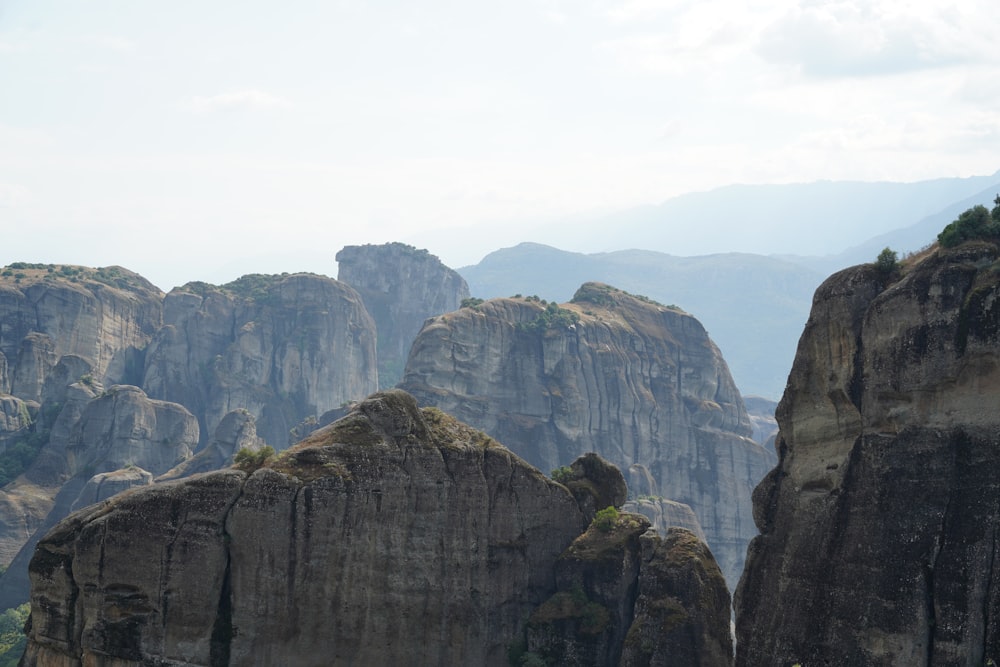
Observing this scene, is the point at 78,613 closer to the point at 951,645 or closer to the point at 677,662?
the point at 677,662

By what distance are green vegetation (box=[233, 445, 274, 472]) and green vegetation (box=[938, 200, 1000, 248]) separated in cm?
3445

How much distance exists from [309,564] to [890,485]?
29470mm

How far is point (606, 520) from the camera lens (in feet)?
264

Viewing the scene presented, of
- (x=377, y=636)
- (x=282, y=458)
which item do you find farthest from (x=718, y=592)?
(x=282, y=458)

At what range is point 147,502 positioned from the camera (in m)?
70.5

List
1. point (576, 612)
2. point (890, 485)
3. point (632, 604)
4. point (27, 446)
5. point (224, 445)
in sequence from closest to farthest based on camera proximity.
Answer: point (890, 485) → point (576, 612) → point (632, 604) → point (224, 445) → point (27, 446)

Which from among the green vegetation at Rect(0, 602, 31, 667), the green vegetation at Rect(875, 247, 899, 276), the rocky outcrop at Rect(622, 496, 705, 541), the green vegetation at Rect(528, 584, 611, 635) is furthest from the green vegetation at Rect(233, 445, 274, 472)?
the rocky outcrop at Rect(622, 496, 705, 541)

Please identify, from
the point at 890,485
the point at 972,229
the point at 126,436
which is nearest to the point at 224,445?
the point at 126,436

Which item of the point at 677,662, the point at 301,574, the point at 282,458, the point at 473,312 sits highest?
the point at 473,312

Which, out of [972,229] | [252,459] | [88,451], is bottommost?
[88,451]

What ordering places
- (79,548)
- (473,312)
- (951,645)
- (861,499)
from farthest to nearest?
(473,312), (79,548), (861,499), (951,645)

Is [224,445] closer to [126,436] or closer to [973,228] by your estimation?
[126,436]

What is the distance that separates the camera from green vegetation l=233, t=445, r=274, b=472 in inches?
2916

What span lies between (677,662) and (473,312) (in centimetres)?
12648
